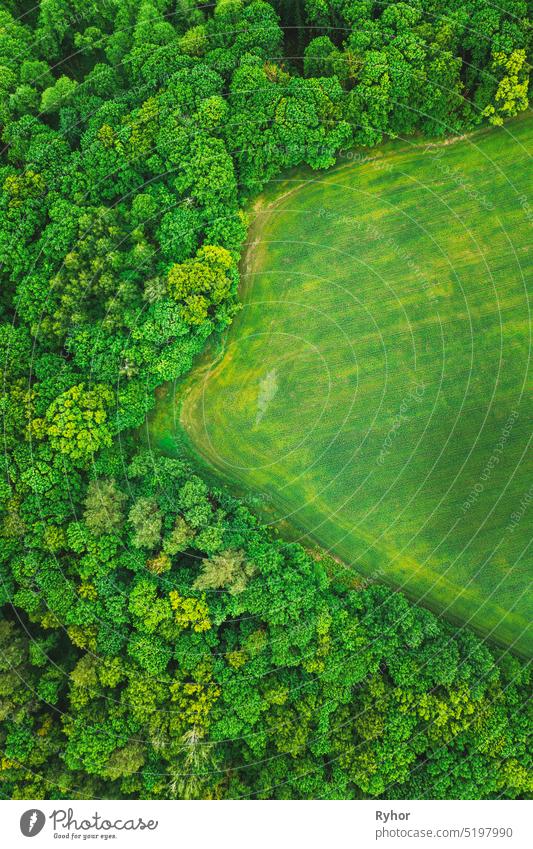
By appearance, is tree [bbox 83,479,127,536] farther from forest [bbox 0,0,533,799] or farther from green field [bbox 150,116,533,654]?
green field [bbox 150,116,533,654]

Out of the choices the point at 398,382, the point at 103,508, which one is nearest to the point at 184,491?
the point at 103,508

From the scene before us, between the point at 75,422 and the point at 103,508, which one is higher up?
the point at 75,422

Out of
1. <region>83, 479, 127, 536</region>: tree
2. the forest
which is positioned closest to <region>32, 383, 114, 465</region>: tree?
the forest

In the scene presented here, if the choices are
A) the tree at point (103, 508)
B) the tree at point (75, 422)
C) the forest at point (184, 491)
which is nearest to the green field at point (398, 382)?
the forest at point (184, 491)

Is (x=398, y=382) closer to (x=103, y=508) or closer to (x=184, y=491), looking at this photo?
(x=184, y=491)

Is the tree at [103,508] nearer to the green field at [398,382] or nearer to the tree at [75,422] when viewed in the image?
the tree at [75,422]
